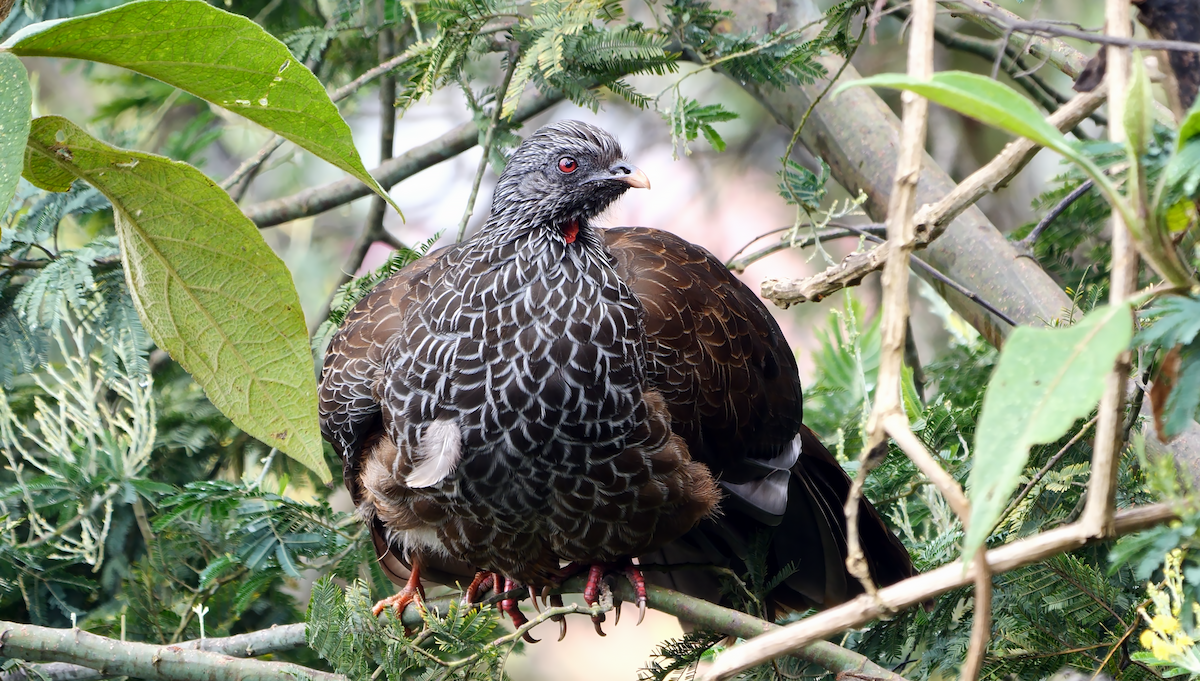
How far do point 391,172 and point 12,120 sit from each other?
257 cm

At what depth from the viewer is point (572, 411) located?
2404 mm

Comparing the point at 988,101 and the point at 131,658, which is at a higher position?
the point at 988,101

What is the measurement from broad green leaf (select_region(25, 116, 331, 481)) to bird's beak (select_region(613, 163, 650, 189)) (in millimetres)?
1492

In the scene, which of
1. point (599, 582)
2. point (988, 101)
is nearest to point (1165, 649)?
point (988, 101)

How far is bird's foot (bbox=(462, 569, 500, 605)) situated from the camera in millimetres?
3070

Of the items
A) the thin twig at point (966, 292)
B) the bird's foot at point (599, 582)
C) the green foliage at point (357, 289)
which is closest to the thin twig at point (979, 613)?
the thin twig at point (966, 292)

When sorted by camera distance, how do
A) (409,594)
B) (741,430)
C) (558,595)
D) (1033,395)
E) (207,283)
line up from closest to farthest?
(1033,395) < (207,283) < (741,430) < (558,595) < (409,594)

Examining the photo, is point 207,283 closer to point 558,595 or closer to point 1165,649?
point 1165,649

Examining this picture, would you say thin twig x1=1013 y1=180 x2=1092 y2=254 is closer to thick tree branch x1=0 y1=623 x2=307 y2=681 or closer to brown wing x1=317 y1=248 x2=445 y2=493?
brown wing x1=317 y1=248 x2=445 y2=493

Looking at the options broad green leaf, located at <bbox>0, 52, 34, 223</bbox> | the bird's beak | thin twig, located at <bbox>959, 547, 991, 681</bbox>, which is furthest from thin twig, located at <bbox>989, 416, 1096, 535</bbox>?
broad green leaf, located at <bbox>0, 52, 34, 223</bbox>

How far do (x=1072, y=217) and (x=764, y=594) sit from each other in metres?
1.88

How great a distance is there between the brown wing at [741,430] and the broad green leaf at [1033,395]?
68.4 inches

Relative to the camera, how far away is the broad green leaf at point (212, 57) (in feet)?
3.87

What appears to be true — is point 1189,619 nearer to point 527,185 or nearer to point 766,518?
point 766,518
